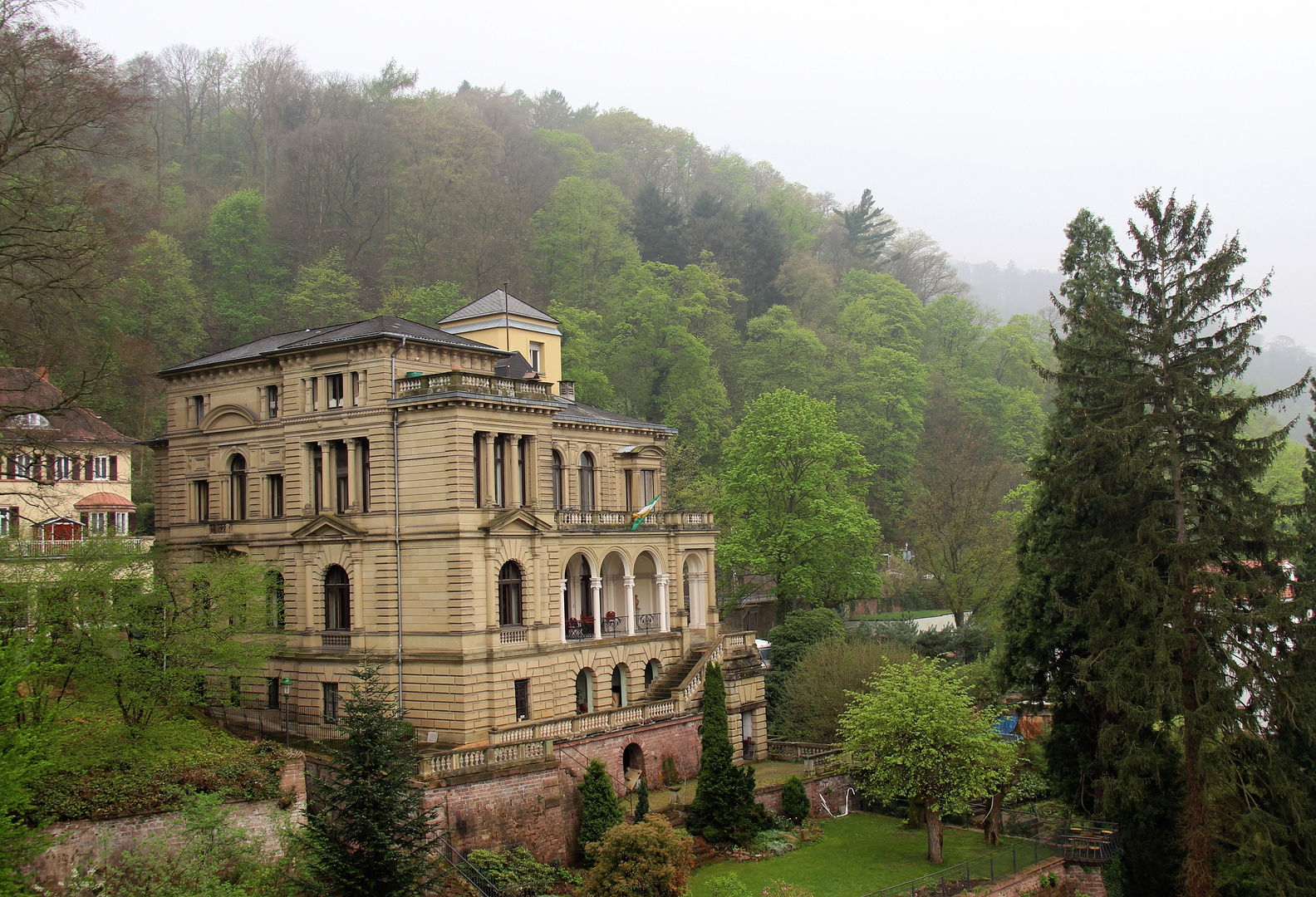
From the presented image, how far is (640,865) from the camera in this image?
27031mm

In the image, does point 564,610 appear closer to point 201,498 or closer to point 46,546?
point 201,498

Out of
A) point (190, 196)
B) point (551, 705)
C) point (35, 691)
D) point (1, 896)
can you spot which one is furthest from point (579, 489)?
point (190, 196)

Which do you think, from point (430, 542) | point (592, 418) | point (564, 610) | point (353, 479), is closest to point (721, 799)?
point (564, 610)

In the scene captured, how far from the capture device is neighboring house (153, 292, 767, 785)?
3428cm

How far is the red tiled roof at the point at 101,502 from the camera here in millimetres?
43438

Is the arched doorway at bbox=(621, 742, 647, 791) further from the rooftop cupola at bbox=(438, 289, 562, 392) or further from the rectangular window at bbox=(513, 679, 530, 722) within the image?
the rooftop cupola at bbox=(438, 289, 562, 392)

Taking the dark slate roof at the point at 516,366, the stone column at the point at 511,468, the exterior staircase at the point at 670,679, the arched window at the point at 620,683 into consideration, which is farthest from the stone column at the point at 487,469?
the exterior staircase at the point at 670,679

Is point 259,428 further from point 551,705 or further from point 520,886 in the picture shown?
point 520,886

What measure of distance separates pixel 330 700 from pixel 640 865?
13907 mm

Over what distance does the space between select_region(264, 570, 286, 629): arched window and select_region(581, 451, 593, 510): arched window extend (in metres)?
12.3

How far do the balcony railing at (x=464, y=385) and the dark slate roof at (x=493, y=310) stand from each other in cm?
963

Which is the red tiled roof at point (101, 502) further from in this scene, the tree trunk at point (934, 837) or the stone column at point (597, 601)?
the tree trunk at point (934, 837)

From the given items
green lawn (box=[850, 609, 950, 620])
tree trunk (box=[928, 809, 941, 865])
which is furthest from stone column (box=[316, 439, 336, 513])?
green lawn (box=[850, 609, 950, 620])

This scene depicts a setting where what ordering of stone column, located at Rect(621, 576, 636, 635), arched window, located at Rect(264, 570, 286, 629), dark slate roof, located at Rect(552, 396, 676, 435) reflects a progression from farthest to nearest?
dark slate roof, located at Rect(552, 396, 676, 435)
stone column, located at Rect(621, 576, 636, 635)
arched window, located at Rect(264, 570, 286, 629)
